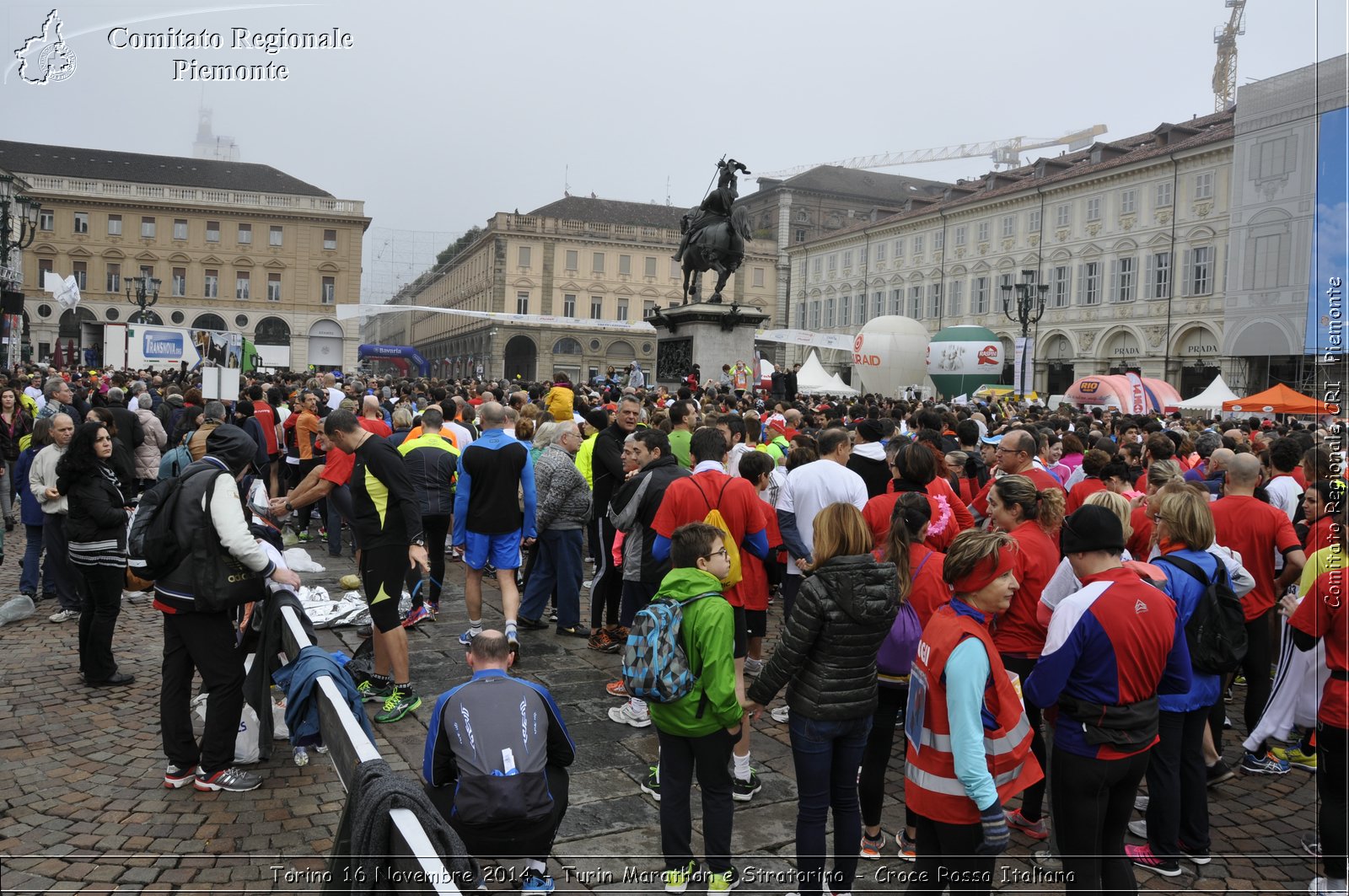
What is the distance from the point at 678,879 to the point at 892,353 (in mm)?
33449

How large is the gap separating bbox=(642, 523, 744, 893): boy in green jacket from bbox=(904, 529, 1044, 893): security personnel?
0.76m

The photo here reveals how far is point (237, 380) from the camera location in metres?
14.1

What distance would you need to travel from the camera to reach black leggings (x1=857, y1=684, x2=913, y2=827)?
434 cm

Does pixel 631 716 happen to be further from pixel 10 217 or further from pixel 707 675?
pixel 10 217

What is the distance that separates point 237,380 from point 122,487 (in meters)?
6.79

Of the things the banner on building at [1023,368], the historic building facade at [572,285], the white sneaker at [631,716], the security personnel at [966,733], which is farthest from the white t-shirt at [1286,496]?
the historic building facade at [572,285]

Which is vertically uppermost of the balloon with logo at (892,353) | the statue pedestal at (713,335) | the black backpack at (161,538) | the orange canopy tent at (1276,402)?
the balloon with logo at (892,353)

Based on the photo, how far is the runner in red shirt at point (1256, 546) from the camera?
17.6ft

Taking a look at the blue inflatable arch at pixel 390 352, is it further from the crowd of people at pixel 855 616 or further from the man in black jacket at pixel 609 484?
the man in black jacket at pixel 609 484

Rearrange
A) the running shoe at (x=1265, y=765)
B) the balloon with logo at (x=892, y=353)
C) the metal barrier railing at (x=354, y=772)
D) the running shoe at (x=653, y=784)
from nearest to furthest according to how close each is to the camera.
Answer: the metal barrier railing at (x=354, y=772) → the running shoe at (x=653, y=784) → the running shoe at (x=1265, y=765) → the balloon with logo at (x=892, y=353)

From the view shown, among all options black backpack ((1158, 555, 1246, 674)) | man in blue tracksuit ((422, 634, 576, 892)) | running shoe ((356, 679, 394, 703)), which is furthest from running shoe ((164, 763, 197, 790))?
black backpack ((1158, 555, 1246, 674))

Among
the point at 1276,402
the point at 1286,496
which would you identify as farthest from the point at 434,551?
the point at 1276,402

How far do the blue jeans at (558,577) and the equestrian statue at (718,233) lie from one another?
1157 cm

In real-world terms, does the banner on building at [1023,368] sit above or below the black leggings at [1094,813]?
above
